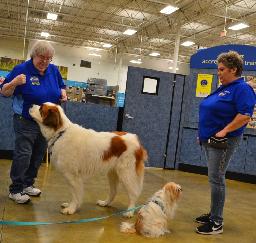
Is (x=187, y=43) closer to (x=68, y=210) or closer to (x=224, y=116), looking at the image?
(x=224, y=116)

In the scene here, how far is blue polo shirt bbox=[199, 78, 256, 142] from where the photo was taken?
3301 millimetres

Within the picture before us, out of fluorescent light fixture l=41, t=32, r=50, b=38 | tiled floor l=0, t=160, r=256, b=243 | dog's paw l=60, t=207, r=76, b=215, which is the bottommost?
tiled floor l=0, t=160, r=256, b=243

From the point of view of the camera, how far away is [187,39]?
20500 millimetres

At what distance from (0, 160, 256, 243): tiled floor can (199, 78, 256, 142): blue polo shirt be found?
109 centimetres

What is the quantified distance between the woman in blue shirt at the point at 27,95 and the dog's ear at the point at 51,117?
0.26 metres

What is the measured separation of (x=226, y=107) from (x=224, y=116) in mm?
89

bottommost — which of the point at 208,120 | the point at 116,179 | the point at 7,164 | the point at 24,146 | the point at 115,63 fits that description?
Result: the point at 7,164

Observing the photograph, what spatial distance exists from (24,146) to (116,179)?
3.67ft

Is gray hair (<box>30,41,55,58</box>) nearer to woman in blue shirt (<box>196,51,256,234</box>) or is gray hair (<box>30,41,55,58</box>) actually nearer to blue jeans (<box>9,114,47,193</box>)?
blue jeans (<box>9,114,47,193</box>)

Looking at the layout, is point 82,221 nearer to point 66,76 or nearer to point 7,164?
point 7,164

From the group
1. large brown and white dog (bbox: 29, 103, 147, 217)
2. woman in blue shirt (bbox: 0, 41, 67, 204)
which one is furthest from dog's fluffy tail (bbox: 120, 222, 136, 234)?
woman in blue shirt (bbox: 0, 41, 67, 204)

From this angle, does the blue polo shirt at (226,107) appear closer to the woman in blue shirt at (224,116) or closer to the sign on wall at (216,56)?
the woman in blue shirt at (224,116)

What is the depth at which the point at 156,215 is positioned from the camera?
133 inches

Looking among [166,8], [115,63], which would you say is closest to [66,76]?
[115,63]
